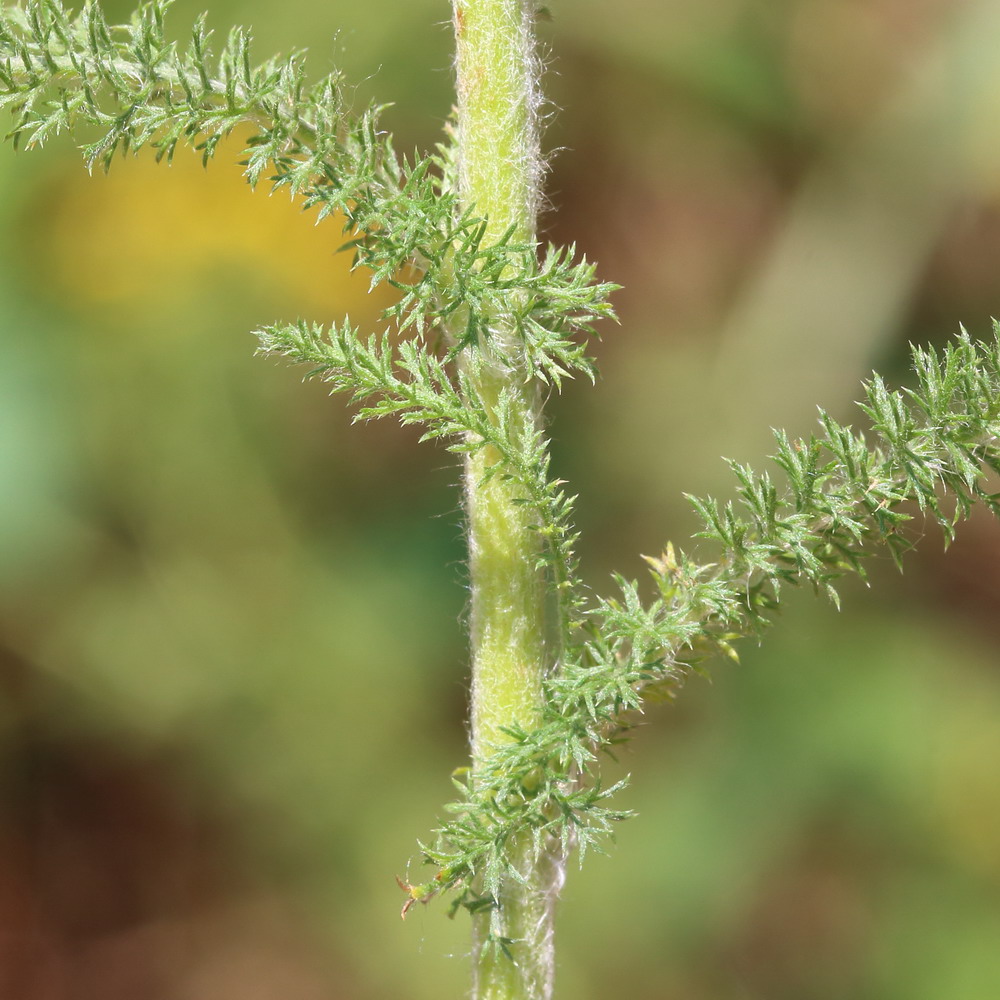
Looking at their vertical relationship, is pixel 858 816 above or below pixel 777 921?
above

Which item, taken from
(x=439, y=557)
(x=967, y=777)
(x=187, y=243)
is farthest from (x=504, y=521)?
(x=967, y=777)

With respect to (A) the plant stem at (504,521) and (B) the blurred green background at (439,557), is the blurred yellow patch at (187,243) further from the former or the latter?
(A) the plant stem at (504,521)

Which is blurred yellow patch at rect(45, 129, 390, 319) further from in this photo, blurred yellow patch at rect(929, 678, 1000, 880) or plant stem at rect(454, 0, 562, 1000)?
blurred yellow patch at rect(929, 678, 1000, 880)

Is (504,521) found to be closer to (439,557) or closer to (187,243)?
(439,557)

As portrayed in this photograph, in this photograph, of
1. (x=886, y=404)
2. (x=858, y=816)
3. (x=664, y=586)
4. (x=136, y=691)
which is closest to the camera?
(x=886, y=404)

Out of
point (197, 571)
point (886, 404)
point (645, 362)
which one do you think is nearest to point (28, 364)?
point (197, 571)

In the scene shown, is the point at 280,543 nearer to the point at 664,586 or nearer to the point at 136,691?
the point at 136,691

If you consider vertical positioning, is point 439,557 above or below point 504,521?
above

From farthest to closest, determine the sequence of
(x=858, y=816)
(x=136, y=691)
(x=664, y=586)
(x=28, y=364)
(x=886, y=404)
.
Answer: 1. (x=858, y=816)
2. (x=136, y=691)
3. (x=28, y=364)
4. (x=664, y=586)
5. (x=886, y=404)
